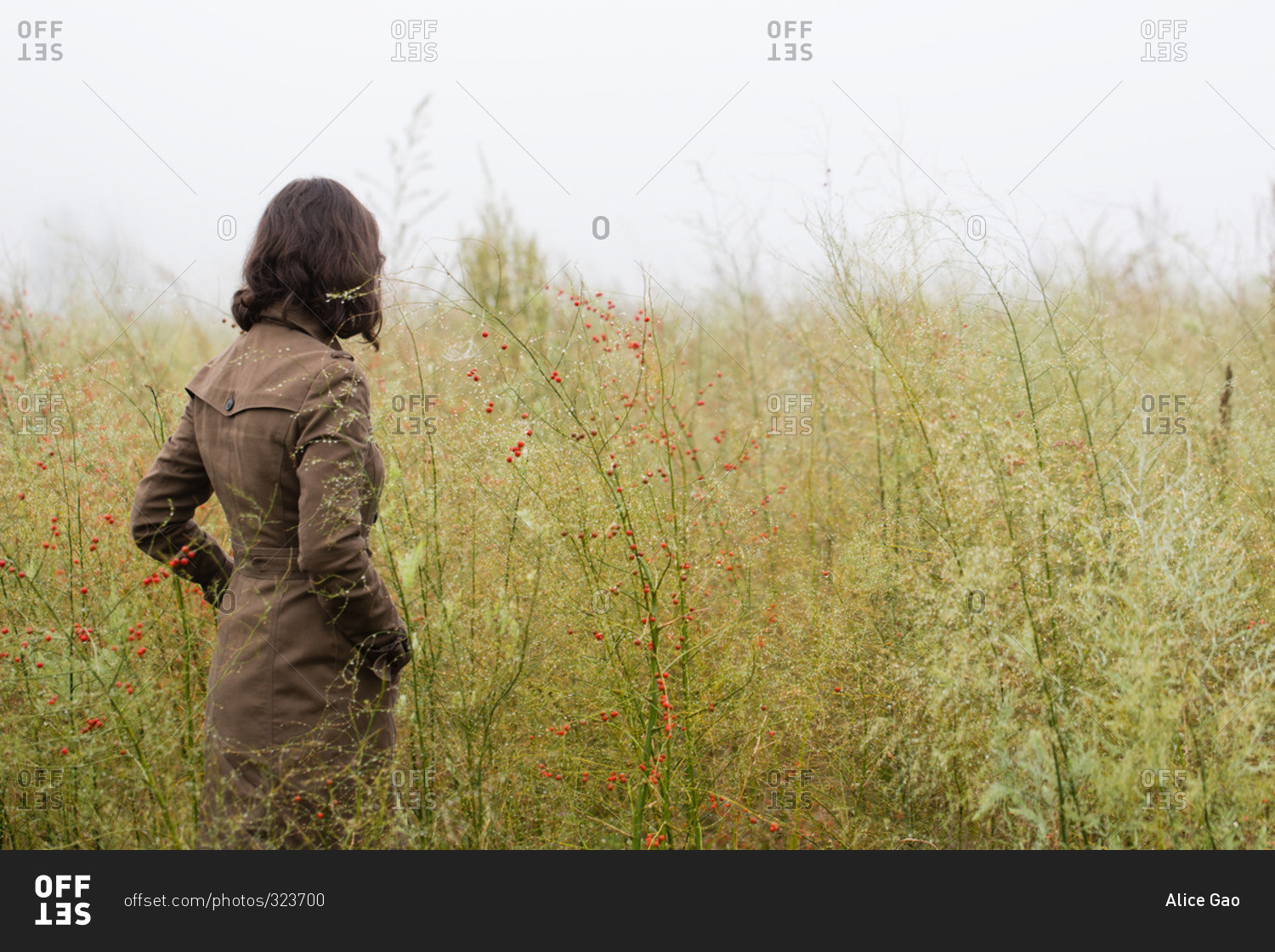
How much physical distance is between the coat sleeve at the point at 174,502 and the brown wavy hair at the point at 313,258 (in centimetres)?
31

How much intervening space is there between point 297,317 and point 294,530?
44 cm

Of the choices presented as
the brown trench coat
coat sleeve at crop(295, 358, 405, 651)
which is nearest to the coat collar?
the brown trench coat

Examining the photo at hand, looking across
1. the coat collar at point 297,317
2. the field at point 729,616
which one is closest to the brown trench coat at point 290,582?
the coat collar at point 297,317

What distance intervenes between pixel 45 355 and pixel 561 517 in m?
2.70

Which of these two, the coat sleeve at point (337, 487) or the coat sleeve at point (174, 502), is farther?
the coat sleeve at point (174, 502)

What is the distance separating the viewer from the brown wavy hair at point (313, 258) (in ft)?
5.55

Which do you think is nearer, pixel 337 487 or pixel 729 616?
pixel 337 487

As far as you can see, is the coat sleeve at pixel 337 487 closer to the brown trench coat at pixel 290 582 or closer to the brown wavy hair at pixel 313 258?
the brown trench coat at pixel 290 582

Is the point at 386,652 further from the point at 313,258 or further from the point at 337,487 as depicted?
the point at 313,258

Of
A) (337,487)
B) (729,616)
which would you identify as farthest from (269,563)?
(729,616)

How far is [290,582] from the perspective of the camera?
1672mm

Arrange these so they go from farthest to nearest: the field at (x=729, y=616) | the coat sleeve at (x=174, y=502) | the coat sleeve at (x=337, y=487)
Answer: the coat sleeve at (x=174, y=502) → the field at (x=729, y=616) → the coat sleeve at (x=337, y=487)

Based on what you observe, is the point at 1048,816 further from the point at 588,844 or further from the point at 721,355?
the point at 721,355

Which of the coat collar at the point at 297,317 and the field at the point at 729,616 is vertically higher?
the coat collar at the point at 297,317
